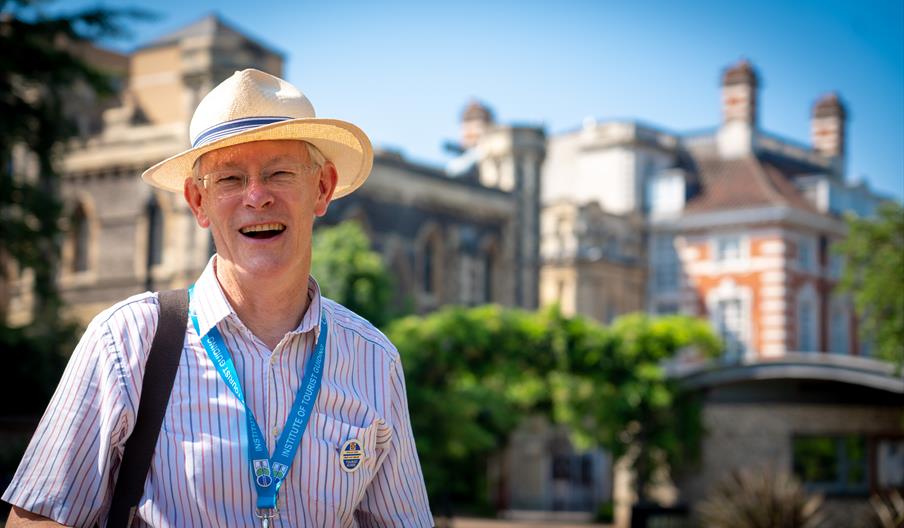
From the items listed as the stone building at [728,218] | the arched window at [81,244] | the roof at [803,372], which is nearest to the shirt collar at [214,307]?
the roof at [803,372]

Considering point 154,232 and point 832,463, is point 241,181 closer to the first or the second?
point 832,463

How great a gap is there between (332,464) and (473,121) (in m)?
50.1

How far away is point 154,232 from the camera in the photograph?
111 ft

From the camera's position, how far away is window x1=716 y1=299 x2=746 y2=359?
47.2m

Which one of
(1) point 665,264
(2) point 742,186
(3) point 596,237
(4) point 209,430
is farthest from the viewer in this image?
(1) point 665,264

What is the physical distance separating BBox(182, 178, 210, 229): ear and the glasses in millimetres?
86

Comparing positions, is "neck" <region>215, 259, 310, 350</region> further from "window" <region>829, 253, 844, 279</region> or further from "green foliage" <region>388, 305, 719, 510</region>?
"window" <region>829, 253, 844, 279</region>

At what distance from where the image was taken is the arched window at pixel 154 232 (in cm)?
3381

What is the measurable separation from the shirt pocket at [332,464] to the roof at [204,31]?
3222 cm

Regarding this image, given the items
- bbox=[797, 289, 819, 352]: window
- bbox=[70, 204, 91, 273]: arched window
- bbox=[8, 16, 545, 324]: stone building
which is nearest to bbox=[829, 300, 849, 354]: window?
bbox=[797, 289, 819, 352]: window

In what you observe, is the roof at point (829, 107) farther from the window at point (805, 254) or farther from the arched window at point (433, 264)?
the arched window at point (433, 264)

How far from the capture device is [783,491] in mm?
16609

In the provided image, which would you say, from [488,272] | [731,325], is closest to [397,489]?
[488,272]

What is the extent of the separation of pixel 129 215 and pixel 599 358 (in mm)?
13510
